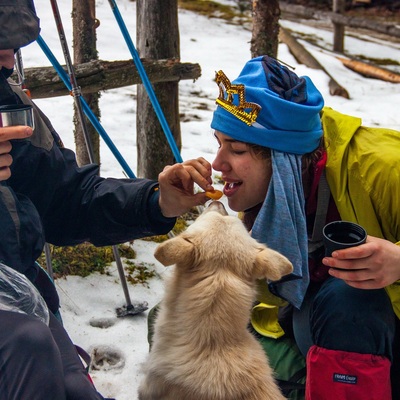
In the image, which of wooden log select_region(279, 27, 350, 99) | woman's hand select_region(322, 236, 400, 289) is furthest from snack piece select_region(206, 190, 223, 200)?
wooden log select_region(279, 27, 350, 99)

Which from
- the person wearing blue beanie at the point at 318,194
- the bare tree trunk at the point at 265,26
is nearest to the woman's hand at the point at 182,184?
the person wearing blue beanie at the point at 318,194

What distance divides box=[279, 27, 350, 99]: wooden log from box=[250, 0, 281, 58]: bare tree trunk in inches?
186

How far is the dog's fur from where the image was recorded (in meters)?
2.34

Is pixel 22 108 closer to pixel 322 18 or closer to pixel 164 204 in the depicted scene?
pixel 164 204

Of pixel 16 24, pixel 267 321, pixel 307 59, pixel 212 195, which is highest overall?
pixel 16 24

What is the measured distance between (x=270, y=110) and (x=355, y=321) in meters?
1.04

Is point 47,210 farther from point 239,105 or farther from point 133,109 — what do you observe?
point 133,109

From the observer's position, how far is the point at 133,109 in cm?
809

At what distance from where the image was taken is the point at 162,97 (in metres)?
4.90

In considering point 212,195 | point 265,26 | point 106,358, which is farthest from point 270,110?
point 265,26

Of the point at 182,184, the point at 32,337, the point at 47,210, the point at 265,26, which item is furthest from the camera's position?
the point at 265,26

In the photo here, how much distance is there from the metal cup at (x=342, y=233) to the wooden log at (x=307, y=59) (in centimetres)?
746

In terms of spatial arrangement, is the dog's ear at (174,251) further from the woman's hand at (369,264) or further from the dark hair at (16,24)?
the dark hair at (16,24)

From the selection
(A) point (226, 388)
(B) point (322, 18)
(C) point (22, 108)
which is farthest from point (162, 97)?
(B) point (322, 18)
